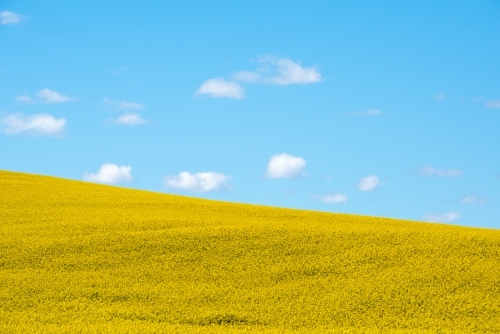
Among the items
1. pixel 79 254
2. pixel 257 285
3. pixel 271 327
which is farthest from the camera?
pixel 79 254

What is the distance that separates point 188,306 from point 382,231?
24.7 feet

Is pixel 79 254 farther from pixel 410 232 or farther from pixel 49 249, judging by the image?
pixel 410 232

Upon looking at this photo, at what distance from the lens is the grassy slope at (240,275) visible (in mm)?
13922

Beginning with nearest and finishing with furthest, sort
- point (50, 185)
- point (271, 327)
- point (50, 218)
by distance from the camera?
point (271, 327) < point (50, 218) < point (50, 185)

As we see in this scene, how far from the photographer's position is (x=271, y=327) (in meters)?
13.5

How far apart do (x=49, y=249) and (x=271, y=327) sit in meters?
7.55

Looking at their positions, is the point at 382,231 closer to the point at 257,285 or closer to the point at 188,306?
the point at 257,285

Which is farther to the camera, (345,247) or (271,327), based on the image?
(345,247)

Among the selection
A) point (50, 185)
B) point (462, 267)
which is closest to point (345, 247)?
point (462, 267)

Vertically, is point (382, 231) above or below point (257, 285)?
above

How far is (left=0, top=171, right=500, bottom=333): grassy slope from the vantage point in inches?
548

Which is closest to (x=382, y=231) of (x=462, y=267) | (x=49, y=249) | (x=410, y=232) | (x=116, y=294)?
(x=410, y=232)

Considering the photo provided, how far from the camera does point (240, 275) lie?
16.3m

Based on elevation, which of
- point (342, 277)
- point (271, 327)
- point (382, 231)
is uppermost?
point (382, 231)
